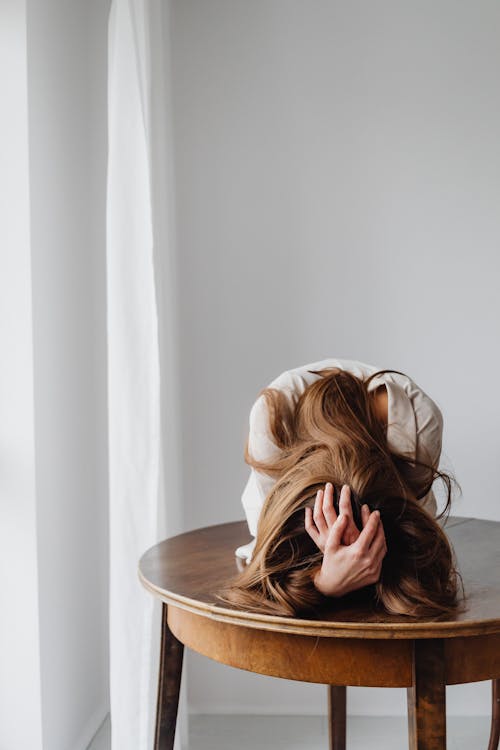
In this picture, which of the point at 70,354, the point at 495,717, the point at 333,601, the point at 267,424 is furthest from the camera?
the point at 70,354

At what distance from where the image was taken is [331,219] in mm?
2398

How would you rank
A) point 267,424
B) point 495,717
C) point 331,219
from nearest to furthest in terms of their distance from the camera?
point 267,424 < point 495,717 < point 331,219

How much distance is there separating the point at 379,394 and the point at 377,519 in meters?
0.40

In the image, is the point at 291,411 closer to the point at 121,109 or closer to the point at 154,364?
the point at 154,364

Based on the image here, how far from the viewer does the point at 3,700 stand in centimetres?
188

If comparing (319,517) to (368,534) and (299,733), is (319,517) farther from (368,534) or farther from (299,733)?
(299,733)

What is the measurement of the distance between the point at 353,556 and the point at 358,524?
0.19 feet

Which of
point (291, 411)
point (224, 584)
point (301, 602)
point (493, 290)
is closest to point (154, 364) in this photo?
point (291, 411)

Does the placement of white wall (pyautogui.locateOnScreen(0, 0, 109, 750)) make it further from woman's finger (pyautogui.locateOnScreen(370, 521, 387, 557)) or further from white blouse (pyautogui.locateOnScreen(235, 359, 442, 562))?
woman's finger (pyautogui.locateOnScreen(370, 521, 387, 557))

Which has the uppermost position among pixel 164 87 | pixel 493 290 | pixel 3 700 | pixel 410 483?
pixel 164 87

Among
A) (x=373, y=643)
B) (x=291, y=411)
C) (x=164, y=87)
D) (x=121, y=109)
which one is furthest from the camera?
(x=164, y=87)

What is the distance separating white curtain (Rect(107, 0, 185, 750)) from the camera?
→ 1.79m

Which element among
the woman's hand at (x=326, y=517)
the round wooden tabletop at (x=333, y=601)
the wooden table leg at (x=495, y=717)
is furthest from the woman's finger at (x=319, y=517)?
the wooden table leg at (x=495, y=717)

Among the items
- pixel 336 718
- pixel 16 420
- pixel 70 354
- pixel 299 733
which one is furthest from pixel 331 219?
pixel 299 733
